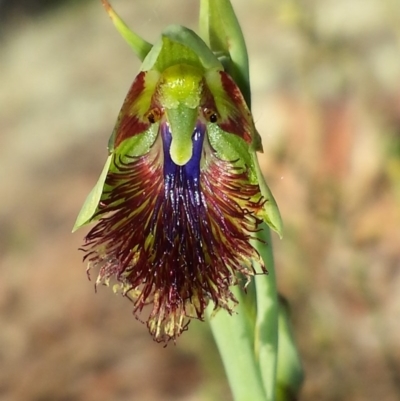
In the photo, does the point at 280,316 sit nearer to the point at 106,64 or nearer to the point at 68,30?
the point at 106,64

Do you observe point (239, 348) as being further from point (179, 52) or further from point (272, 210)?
point (179, 52)

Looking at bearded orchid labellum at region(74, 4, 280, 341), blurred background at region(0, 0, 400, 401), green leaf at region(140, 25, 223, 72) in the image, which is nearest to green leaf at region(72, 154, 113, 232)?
Answer: bearded orchid labellum at region(74, 4, 280, 341)

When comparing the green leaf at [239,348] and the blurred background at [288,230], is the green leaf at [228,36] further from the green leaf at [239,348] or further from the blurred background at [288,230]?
the blurred background at [288,230]

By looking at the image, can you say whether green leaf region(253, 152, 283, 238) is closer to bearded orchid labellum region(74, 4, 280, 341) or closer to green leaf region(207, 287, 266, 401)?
bearded orchid labellum region(74, 4, 280, 341)

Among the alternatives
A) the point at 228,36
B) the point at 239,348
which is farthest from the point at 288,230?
the point at 228,36

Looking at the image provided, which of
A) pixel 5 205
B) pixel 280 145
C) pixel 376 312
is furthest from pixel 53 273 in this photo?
pixel 376 312

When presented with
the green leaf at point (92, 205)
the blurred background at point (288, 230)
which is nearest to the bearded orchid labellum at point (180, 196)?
the green leaf at point (92, 205)
